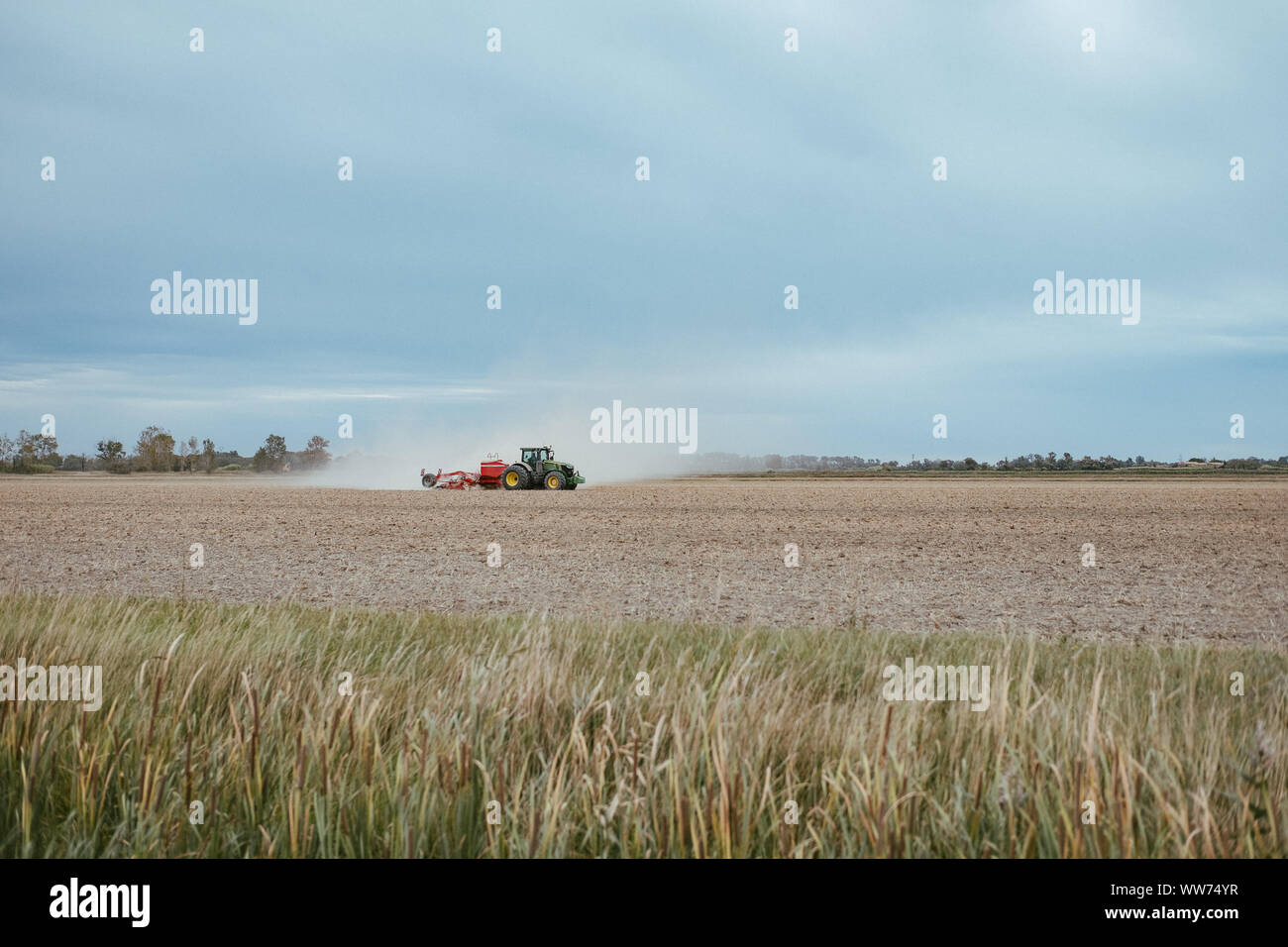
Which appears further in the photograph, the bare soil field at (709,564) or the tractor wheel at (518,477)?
the tractor wheel at (518,477)

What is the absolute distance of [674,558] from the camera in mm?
16984

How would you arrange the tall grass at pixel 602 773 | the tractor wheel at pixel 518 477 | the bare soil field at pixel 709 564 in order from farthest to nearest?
the tractor wheel at pixel 518 477, the bare soil field at pixel 709 564, the tall grass at pixel 602 773

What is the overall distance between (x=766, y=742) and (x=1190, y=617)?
1000cm

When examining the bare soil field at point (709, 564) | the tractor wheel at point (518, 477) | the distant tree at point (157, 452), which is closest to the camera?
the bare soil field at point (709, 564)

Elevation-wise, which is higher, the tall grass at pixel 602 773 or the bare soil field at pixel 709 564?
the tall grass at pixel 602 773

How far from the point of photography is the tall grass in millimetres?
2875

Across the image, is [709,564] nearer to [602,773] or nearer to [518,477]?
[602,773]

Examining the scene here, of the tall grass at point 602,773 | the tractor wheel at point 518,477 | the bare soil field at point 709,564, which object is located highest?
A: the tractor wheel at point 518,477

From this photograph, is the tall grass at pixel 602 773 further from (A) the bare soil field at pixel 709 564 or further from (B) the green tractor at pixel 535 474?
(B) the green tractor at pixel 535 474

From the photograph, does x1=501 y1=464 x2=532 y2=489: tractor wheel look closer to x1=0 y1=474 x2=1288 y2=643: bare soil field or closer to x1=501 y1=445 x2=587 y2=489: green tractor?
x1=501 y1=445 x2=587 y2=489: green tractor

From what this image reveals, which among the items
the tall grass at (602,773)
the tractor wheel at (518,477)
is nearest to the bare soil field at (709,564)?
the tall grass at (602,773)

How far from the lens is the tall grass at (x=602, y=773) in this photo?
9.43 ft

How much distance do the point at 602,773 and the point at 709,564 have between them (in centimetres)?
1332

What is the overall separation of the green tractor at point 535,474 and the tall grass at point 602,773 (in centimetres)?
3623
